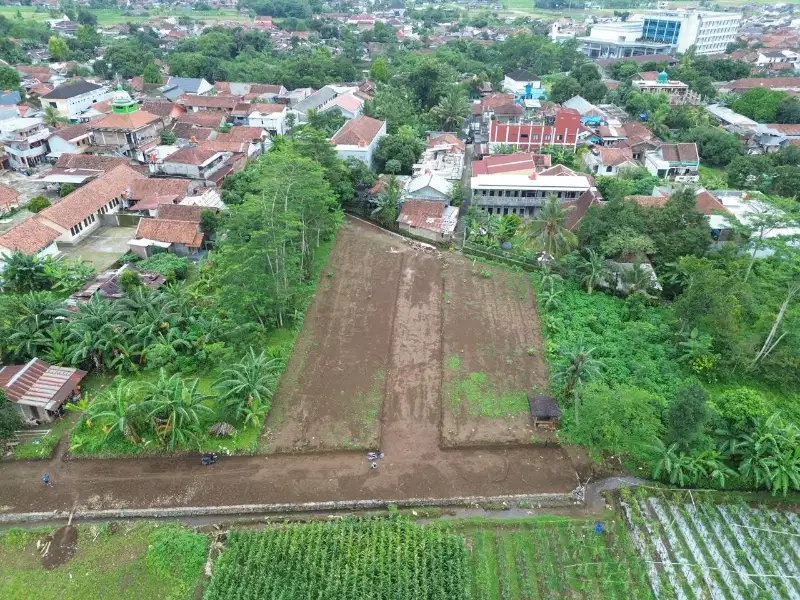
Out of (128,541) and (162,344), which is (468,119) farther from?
(128,541)

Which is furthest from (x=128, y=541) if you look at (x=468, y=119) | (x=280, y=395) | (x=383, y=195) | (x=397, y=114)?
(x=468, y=119)

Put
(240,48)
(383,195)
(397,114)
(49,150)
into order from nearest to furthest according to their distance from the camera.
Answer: (383,195)
(49,150)
(397,114)
(240,48)

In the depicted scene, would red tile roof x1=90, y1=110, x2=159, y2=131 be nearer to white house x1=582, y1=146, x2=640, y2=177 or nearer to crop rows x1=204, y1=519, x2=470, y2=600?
white house x1=582, y1=146, x2=640, y2=177

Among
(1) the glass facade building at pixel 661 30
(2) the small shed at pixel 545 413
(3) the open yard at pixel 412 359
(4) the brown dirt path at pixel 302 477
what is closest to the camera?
(4) the brown dirt path at pixel 302 477

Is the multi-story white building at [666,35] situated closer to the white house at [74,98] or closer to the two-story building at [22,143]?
the white house at [74,98]

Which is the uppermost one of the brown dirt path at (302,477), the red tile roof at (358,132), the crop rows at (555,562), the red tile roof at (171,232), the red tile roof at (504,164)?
the red tile roof at (358,132)

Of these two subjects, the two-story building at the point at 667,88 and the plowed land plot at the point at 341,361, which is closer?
the plowed land plot at the point at 341,361

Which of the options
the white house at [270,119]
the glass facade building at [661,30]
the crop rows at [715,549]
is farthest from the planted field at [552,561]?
the glass facade building at [661,30]
